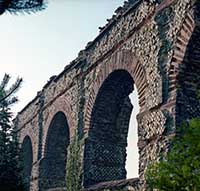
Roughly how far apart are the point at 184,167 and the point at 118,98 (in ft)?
23.4

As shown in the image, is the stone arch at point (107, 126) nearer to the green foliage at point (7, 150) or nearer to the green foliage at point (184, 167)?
the green foliage at point (7, 150)

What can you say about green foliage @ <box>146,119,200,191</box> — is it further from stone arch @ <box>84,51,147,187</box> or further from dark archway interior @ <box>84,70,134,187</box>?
dark archway interior @ <box>84,70,134,187</box>

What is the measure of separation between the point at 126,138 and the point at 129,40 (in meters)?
2.47

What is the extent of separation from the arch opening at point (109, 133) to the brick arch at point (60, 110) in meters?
1.18

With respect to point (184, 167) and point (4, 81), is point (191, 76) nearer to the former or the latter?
point (4, 81)

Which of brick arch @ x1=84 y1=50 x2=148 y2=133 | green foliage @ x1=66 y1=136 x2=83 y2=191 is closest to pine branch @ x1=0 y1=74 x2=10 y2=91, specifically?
brick arch @ x1=84 y1=50 x2=148 y2=133

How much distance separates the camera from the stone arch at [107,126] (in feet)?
33.0

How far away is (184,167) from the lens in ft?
10.5

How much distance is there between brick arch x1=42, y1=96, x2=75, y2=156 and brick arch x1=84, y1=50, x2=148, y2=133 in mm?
1068

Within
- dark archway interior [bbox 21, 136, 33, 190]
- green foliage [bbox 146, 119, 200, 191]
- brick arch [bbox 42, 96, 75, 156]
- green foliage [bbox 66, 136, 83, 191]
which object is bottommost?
green foliage [bbox 146, 119, 200, 191]

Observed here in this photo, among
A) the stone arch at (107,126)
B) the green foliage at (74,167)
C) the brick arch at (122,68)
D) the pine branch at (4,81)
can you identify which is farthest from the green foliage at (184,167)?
the green foliage at (74,167)

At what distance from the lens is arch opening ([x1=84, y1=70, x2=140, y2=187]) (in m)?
10.1

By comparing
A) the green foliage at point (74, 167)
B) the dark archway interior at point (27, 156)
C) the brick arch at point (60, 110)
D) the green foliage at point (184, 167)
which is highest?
the brick arch at point (60, 110)

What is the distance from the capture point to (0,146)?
33.0ft
